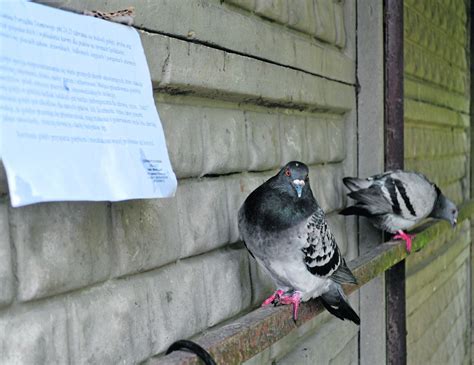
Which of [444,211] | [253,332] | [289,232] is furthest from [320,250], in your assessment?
[444,211]

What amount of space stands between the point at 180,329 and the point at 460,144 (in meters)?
5.46

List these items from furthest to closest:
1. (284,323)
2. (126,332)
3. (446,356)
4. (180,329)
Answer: (446,356) → (284,323) → (180,329) → (126,332)

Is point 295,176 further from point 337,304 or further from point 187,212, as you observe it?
point 337,304

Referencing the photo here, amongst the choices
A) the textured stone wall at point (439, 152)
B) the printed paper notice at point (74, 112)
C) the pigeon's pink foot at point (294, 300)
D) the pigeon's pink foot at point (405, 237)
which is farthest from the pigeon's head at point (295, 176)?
the textured stone wall at point (439, 152)

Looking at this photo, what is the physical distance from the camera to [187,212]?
2.06 m

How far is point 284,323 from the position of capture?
2172 millimetres

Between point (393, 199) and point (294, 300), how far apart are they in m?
1.70

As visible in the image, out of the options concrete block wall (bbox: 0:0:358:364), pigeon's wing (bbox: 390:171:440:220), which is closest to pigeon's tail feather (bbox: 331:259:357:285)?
concrete block wall (bbox: 0:0:358:364)

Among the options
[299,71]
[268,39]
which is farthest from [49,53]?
[299,71]

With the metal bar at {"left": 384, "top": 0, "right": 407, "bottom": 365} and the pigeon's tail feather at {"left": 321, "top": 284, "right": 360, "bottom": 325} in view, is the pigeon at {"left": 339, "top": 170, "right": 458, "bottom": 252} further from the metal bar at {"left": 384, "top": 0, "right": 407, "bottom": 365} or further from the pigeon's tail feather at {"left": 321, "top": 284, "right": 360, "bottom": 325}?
the pigeon's tail feather at {"left": 321, "top": 284, "right": 360, "bottom": 325}

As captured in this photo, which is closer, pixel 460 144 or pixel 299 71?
pixel 299 71

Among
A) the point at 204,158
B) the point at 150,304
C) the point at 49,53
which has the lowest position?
the point at 150,304

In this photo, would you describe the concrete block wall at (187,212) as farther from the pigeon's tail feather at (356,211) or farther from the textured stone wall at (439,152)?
the textured stone wall at (439,152)

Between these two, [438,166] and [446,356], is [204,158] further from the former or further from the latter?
[446,356]
